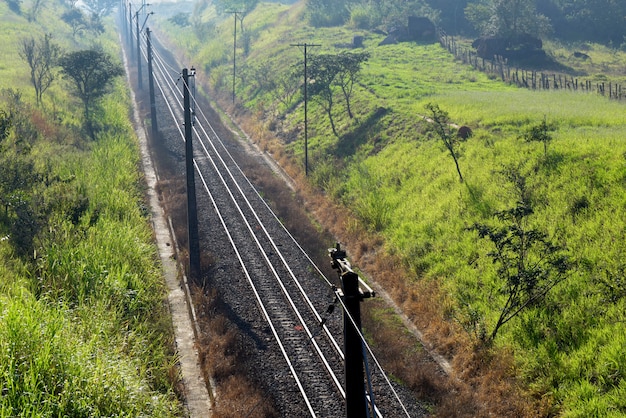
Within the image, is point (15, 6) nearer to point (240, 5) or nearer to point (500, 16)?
point (240, 5)

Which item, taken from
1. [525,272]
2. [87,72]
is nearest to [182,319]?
[525,272]

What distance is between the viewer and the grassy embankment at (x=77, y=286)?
12508mm

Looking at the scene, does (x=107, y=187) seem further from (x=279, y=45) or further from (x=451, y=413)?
(x=279, y=45)

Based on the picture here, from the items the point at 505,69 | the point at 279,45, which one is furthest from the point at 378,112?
the point at 279,45

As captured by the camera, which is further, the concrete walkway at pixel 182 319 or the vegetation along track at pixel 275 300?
the concrete walkway at pixel 182 319

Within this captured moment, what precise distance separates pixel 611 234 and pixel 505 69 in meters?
44.3

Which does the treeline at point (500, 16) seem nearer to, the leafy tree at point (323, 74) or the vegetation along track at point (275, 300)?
the leafy tree at point (323, 74)

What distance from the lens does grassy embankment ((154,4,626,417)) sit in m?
16.3

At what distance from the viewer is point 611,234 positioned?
1956 cm

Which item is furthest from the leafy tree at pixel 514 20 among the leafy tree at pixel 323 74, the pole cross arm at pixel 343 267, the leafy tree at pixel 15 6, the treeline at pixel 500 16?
the leafy tree at pixel 15 6

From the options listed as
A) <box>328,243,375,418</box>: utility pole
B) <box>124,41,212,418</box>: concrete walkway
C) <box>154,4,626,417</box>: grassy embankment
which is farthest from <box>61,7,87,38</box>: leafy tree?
<box>328,243,375,418</box>: utility pole

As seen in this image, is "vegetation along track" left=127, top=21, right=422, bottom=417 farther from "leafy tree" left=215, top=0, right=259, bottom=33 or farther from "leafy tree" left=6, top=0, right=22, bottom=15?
"leafy tree" left=215, top=0, right=259, bottom=33

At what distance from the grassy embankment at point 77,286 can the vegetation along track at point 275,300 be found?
2.75 meters

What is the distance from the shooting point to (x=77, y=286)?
60.7 feet
